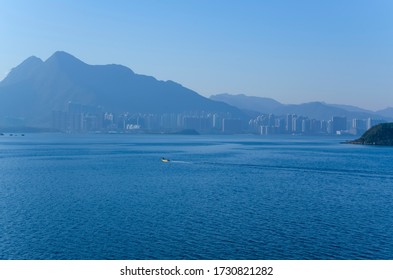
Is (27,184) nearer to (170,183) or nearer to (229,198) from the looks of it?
(170,183)

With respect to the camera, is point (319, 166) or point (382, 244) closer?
point (382, 244)

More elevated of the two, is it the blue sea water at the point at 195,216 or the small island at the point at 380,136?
the small island at the point at 380,136

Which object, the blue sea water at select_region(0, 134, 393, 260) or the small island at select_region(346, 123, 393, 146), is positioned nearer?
the blue sea water at select_region(0, 134, 393, 260)

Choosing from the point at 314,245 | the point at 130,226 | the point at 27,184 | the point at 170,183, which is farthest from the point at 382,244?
the point at 27,184

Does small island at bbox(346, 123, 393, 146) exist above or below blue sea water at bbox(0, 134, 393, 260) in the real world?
above

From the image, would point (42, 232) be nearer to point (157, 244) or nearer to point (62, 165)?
point (157, 244)

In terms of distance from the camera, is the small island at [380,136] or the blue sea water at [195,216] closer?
the blue sea water at [195,216]

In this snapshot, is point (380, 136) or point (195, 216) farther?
point (380, 136)

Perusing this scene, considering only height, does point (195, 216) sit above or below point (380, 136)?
below

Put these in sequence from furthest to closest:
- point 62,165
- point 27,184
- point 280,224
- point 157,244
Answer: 1. point 62,165
2. point 27,184
3. point 280,224
4. point 157,244
